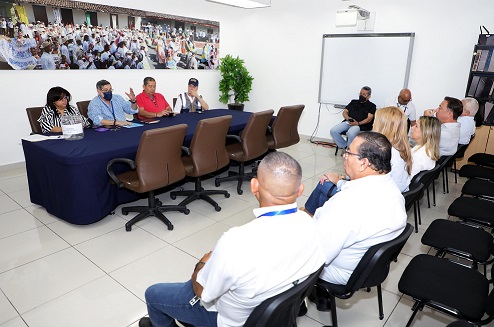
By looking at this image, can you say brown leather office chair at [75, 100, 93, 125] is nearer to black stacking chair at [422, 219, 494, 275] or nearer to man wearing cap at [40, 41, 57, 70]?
man wearing cap at [40, 41, 57, 70]

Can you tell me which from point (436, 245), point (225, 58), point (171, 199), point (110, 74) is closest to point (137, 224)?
point (171, 199)

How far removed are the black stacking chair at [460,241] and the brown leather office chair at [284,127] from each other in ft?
8.32

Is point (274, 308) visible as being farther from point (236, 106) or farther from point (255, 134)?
point (236, 106)

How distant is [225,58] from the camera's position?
24.7 ft

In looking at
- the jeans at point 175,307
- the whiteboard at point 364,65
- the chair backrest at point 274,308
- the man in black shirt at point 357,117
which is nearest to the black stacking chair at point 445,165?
the man in black shirt at point 357,117

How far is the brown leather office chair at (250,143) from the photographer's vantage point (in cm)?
414

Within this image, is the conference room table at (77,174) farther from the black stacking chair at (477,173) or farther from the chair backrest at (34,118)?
the black stacking chair at (477,173)

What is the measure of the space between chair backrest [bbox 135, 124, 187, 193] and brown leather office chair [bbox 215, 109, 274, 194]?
1080 millimetres

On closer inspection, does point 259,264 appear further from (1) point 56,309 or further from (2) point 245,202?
(2) point 245,202

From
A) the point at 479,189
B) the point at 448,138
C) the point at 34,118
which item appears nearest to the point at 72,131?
the point at 34,118

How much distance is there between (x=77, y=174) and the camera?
298 cm

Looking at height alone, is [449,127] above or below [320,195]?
above

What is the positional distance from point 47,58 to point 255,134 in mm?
3421

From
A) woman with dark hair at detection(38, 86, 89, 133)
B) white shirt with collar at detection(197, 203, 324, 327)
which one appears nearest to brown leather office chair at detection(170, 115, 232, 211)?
woman with dark hair at detection(38, 86, 89, 133)
